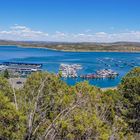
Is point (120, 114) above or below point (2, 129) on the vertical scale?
below

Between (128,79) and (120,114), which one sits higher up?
(128,79)

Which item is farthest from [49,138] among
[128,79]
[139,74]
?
[139,74]

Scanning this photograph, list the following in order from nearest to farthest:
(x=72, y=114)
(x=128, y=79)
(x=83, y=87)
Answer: (x=72, y=114) < (x=83, y=87) < (x=128, y=79)

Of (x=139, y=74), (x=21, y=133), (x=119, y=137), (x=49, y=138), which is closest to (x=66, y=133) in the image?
(x=49, y=138)

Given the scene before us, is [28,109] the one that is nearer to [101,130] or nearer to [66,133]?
[66,133]

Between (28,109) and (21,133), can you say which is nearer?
(21,133)

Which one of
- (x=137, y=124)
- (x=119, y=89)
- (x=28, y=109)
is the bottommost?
(x=137, y=124)

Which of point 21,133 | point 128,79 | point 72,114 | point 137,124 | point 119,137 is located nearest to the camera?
point 21,133

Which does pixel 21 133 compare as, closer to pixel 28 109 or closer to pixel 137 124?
pixel 28 109

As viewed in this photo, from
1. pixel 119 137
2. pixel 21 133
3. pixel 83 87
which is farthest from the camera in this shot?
pixel 83 87
